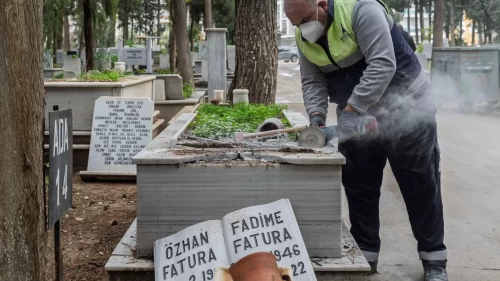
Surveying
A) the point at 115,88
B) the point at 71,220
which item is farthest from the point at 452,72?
the point at 71,220

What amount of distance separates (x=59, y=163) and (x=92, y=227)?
248 centimetres

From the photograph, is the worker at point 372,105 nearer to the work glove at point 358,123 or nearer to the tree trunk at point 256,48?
the work glove at point 358,123

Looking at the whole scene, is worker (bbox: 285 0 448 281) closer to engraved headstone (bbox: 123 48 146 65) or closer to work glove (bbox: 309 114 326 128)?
work glove (bbox: 309 114 326 128)

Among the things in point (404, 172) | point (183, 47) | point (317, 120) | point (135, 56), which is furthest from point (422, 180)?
point (135, 56)

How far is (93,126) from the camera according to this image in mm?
7738

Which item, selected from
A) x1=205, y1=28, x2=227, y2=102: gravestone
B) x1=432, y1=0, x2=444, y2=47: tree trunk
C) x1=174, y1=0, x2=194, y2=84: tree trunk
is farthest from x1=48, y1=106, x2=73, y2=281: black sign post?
x1=432, y1=0, x2=444, y2=47: tree trunk

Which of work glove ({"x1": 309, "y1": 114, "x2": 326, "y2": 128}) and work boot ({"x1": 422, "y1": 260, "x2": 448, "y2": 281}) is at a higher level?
work glove ({"x1": 309, "y1": 114, "x2": 326, "y2": 128})

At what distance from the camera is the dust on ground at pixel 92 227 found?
4613mm

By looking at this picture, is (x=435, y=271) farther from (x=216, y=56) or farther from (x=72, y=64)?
(x=72, y=64)

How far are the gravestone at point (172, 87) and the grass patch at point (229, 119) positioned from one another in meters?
6.19

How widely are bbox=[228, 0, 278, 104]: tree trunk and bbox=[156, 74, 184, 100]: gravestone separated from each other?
Result: 4668 millimetres

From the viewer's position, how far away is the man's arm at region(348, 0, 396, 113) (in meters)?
3.94

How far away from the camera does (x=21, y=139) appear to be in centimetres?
266

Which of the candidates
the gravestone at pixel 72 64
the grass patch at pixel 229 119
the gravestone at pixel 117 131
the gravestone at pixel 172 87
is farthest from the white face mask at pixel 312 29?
the gravestone at pixel 72 64
